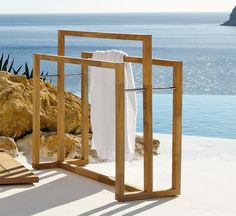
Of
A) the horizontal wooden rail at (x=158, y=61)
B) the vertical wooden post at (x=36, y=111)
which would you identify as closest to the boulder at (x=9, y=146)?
the vertical wooden post at (x=36, y=111)

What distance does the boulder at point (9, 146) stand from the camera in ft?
19.4

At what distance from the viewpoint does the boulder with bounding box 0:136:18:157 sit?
591 cm

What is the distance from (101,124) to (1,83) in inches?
68.2

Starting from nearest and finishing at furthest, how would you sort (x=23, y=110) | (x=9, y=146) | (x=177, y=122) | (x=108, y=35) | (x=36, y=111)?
(x=177, y=122) → (x=108, y=35) → (x=36, y=111) → (x=9, y=146) → (x=23, y=110)

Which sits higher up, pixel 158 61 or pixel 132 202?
pixel 158 61

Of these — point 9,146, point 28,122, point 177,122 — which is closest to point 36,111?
point 9,146

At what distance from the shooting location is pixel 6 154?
5.54m

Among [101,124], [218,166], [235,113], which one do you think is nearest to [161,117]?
[235,113]

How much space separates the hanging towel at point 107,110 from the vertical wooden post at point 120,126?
13.8 inches

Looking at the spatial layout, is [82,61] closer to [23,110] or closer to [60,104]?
[60,104]

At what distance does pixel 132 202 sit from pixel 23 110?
2.07 meters

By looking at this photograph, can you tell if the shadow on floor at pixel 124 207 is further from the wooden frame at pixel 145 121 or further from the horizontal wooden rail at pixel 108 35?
the horizontal wooden rail at pixel 108 35

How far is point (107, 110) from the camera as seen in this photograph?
494 centimetres

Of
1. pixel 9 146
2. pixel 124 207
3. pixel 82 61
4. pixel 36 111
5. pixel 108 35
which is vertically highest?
pixel 108 35
